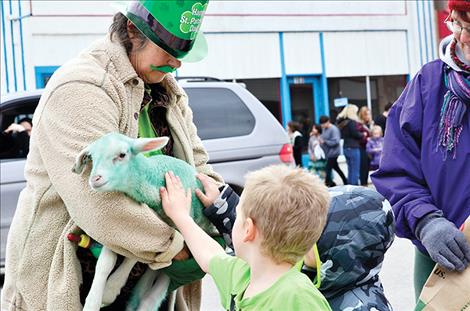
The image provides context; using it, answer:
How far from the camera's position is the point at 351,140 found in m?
15.5

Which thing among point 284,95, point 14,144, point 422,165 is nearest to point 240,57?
point 284,95

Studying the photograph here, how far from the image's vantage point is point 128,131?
242cm

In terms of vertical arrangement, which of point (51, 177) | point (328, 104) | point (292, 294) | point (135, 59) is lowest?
point (328, 104)

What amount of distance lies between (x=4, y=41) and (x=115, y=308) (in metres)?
15.2

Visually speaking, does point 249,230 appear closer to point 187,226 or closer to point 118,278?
point 187,226

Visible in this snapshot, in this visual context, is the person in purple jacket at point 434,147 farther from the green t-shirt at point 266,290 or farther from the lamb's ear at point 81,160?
the lamb's ear at point 81,160

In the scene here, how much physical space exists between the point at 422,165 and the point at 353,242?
568mm

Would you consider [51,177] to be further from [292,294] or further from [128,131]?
[292,294]

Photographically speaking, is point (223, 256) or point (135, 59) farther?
point (135, 59)

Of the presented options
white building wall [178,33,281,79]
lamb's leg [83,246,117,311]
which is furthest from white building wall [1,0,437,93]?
lamb's leg [83,246,117,311]

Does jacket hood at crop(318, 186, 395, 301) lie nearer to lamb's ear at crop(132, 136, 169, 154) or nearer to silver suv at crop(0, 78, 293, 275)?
lamb's ear at crop(132, 136, 169, 154)

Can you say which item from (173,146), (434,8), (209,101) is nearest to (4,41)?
(209,101)

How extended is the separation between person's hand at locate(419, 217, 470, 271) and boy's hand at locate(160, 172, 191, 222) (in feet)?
2.89

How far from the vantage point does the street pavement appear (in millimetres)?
6284
